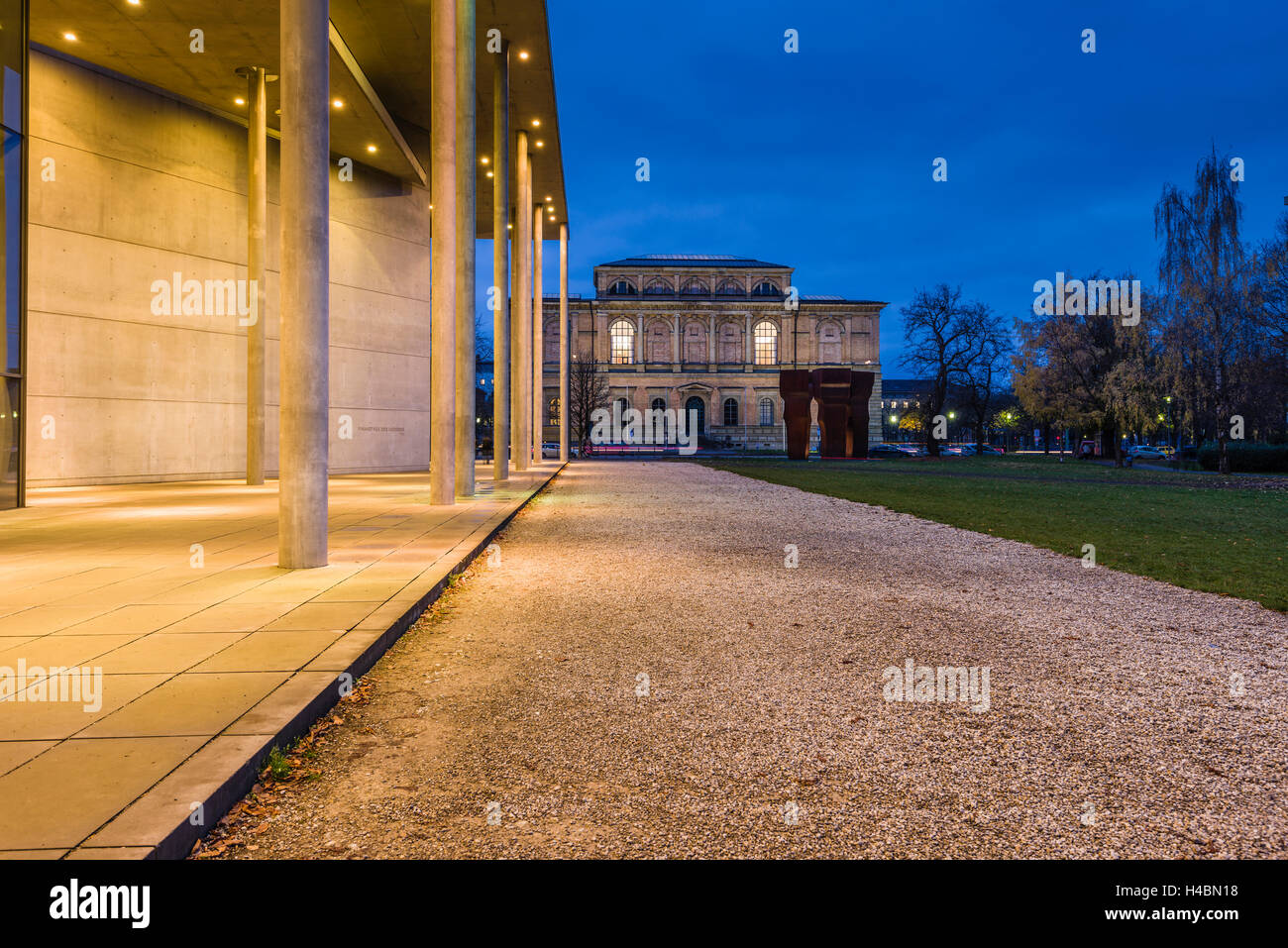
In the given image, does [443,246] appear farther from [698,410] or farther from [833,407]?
[698,410]

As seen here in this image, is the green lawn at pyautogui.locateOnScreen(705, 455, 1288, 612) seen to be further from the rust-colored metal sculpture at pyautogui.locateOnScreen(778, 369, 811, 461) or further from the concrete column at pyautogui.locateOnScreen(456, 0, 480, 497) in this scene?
the rust-colored metal sculpture at pyautogui.locateOnScreen(778, 369, 811, 461)

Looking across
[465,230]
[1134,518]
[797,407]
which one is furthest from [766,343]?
[1134,518]

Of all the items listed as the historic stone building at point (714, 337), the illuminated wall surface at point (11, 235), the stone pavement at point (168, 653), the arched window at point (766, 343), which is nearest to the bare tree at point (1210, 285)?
the stone pavement at point (168, 653)

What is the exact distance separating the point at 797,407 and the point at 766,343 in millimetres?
44709

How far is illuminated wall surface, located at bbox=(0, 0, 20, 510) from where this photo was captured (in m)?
14.0

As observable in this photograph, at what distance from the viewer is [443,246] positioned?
15.7 m

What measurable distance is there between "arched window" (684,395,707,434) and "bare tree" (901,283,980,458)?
35471 mm

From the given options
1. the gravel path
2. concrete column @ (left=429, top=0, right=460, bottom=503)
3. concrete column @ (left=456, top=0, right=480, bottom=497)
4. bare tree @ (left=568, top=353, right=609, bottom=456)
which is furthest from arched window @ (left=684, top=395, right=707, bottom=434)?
the gravel path

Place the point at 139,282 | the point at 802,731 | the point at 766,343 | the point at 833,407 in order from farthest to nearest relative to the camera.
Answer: the point at 766,343 < the point at 833,407 < the point at 139,282 < the point at 802,731

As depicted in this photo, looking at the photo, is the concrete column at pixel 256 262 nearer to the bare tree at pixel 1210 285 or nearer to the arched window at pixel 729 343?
the bare tree at pixel 1210 285

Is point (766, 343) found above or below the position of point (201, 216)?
above

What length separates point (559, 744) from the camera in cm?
406

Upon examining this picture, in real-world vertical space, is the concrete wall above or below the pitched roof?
below
